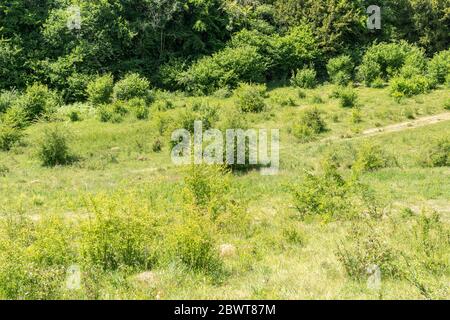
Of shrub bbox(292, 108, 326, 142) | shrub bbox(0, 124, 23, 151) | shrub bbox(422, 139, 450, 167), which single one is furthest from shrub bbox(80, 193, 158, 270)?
shrub bbox(0, 124, 23, 151)

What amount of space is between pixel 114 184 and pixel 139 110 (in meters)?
13.1

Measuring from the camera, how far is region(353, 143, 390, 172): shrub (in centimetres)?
2077

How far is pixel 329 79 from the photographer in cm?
4119

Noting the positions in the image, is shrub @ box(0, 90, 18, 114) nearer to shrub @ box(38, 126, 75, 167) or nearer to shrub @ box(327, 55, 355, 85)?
shrub @ box(38, 126, 75, 167)

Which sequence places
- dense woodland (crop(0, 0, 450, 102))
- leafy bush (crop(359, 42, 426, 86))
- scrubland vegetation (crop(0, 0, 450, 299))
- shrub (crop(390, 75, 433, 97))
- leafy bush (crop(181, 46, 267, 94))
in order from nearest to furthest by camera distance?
1. scrubland vegetation (crop(0, 0, 450, 299))
2. shrub (crop(390, 75, 433, 97))
3. dense woodland (crop(0, 0, 450, 102))
4. leafy bush (crop(181, 46, 267, 94))
5. leafy bush (crop(359, 42, 426, 86))

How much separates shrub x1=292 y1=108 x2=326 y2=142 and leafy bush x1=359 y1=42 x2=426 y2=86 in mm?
12489

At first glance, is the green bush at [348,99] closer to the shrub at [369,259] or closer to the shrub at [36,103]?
the shrub at [36,103]

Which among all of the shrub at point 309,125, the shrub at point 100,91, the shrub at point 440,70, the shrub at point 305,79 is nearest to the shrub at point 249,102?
the shrub at point 309,125

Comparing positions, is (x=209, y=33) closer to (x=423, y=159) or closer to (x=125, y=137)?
(x=125, y=137)

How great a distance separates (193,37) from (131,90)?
10.5 meters

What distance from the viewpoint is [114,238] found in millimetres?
8336

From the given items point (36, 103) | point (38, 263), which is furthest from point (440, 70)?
point (38, 263)

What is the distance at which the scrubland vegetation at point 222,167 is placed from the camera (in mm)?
7805
